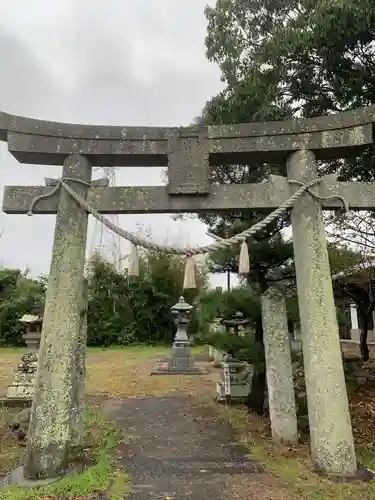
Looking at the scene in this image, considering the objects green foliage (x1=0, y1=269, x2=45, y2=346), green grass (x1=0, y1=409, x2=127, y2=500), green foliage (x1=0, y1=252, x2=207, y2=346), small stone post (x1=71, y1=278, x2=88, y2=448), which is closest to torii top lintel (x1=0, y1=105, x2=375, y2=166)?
small stone post (x1=71, y1=278, x2=88, y2=448)

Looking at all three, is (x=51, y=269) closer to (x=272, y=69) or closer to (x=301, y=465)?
(x=301, y=465)

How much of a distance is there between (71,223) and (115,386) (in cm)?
831

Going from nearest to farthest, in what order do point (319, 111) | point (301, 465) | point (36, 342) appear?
1. point (301, 465)
2. point (319, 111)
3. point (36, 342)

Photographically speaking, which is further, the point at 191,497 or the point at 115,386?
the point at 115,386

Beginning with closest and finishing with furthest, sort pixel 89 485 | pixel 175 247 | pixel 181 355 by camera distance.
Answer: pixel 89 485, pixel 175 247, pixel 181 355

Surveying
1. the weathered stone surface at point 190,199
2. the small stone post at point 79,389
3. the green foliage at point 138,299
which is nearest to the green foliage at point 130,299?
the green foliage at point 138,299

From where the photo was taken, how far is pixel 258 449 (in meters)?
5.31

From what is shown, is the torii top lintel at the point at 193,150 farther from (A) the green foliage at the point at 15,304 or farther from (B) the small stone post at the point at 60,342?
(A) the green foliage at the point at 15,304

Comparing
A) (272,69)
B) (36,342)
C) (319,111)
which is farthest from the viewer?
(36,342)

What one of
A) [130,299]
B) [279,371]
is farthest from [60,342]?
[130,299]

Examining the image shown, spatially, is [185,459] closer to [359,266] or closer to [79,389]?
[79,389]

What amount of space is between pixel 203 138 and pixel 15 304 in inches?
899

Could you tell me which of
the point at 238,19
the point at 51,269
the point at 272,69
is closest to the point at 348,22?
the point at 272,69

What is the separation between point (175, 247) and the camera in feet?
15.6
